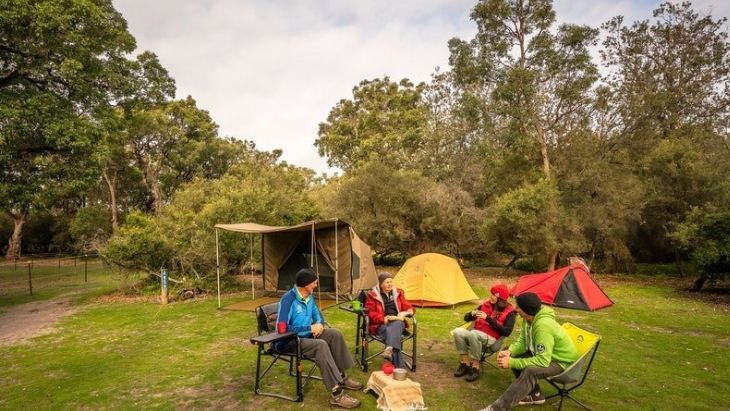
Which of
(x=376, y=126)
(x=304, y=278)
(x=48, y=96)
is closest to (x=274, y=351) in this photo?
(x=304, y=278)

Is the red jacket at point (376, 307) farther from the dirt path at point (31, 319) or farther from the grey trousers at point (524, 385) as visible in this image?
Result: the dirt path at point (31, 319)

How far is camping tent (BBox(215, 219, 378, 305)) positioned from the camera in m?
9.94

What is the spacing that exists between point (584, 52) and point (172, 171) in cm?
2280

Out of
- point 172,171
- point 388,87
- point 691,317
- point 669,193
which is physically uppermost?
point 388,87

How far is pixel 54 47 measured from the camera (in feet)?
31.8

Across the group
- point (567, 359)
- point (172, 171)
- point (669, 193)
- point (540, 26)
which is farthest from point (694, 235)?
point (172, 171)

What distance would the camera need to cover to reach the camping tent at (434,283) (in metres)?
8.79

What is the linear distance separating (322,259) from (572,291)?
5.62 m

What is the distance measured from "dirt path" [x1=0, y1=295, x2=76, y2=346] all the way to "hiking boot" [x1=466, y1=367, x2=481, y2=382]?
6815mm

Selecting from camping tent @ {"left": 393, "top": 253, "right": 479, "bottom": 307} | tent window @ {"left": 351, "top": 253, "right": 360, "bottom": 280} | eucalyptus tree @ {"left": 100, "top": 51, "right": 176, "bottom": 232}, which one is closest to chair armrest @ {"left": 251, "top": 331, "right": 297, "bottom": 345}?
camping tent @ {"left": 393, "top": 253, "right": 479, "bottom": 307}

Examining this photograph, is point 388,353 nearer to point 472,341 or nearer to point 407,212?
point 472,341

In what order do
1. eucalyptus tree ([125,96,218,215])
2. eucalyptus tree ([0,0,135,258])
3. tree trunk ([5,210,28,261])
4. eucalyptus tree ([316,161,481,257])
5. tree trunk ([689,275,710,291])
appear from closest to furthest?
eucalyptus tree ([0,0,135,258]) → tree trunk ([689,275,710,291]) → eucalyptus tree ([316,161,481,257]) → eucalyptus tree ([125,96,218,215]) → tree trunk ([5,210,28,261])

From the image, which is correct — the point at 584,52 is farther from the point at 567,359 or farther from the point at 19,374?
the point at 19,374

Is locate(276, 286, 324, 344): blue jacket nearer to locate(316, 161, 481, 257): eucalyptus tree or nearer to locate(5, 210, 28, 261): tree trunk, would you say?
locate(316, 161, 481, 257): eucalyptus tree
